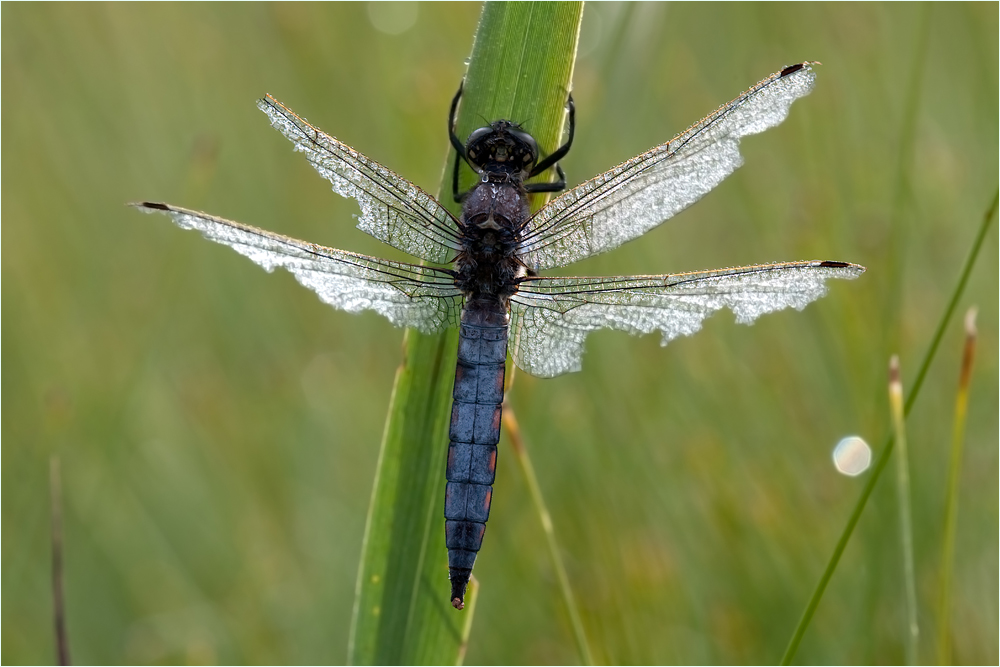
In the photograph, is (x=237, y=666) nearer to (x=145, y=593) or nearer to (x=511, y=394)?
(x=145, y=593)

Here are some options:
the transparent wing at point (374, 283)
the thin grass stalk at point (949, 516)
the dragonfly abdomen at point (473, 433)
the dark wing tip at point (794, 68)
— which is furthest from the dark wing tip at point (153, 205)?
the thin grass stalk at point (949, 516)

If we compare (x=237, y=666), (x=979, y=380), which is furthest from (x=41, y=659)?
(x=979, y=380)

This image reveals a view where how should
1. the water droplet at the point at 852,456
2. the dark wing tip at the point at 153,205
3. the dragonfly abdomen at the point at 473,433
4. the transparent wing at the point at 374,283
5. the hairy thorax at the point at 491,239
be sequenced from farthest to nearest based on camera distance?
1. the water droplet at the point at 852,456
2. the hairy thorax at the point at 491,239
3. the transparent wing at the point at 374,283
4. the dragonfly abdomen at the point at 473,433
5. the dark wing tip at the point at 153,205

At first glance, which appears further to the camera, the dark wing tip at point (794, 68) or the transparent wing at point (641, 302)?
the transparent wing at point (641, 302)

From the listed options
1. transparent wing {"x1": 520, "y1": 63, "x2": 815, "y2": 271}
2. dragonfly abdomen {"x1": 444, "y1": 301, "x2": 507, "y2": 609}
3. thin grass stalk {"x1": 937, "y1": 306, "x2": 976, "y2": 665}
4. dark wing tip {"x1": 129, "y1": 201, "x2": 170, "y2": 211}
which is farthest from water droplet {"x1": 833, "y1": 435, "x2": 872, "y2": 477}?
dark wing tip {"x1": 129, "y1": 201, "x2": 170, "y2": 211}

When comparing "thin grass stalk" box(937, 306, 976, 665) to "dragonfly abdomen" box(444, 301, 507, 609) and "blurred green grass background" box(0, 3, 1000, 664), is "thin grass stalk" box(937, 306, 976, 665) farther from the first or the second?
"dragonfly abdomen" box(444, 301, 507, 609)

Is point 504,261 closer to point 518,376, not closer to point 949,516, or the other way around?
point 518,376

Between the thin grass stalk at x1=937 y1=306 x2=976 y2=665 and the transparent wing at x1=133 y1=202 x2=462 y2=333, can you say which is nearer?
the thin grass stalk at x1=937 y1=306 x2=976 y2=665

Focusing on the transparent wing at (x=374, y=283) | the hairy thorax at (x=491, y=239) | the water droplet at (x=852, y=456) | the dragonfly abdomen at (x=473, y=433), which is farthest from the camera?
the water droplet at (x=852, y=456)

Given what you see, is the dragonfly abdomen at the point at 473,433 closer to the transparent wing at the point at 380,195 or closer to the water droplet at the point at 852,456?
the transparent wing at the point at 380,195
